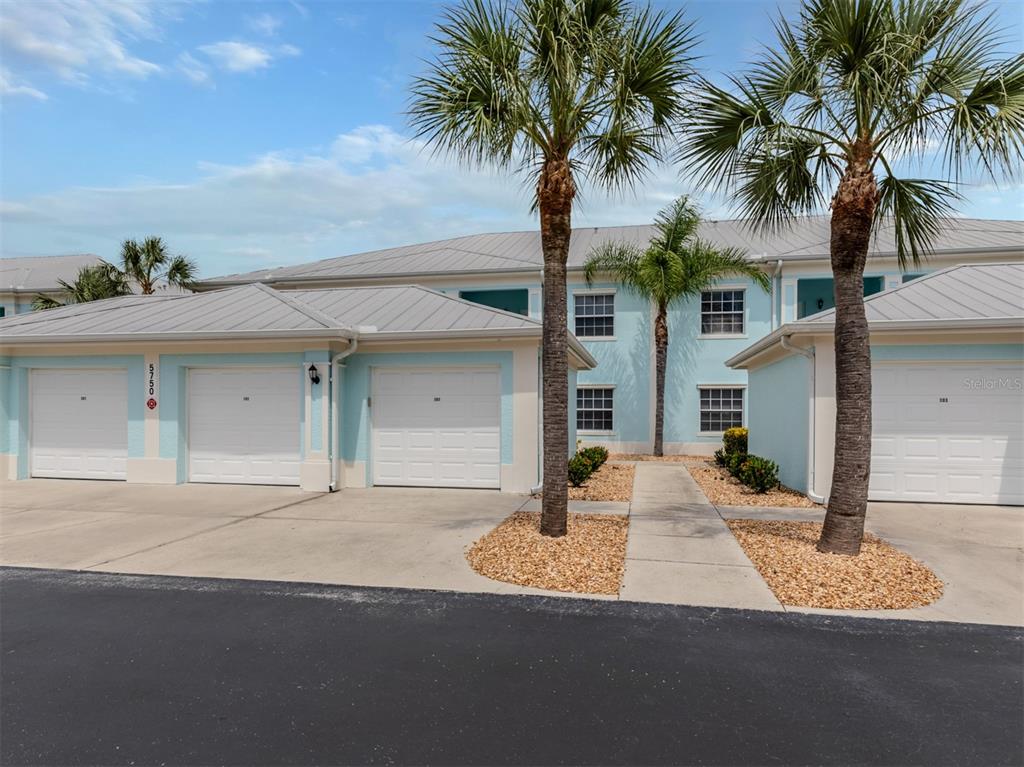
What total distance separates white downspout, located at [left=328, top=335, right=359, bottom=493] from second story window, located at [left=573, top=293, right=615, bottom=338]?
36.5 ft

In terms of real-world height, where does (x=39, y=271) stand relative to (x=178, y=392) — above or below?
above

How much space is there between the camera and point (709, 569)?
6.96m

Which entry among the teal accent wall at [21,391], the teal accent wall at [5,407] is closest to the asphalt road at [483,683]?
the teal accent wall at [21,391]

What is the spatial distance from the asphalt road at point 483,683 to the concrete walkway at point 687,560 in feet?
1.33

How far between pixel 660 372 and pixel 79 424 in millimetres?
16148

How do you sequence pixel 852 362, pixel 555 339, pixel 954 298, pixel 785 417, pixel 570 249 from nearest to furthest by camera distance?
pixel 852 362 < pixel 555 339 < pixel 954 298 < pixel 785 417 < pixel 570 249

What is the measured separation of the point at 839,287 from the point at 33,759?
8257mm

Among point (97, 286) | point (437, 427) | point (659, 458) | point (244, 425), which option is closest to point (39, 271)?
point (97, 286)

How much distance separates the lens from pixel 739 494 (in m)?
12.3

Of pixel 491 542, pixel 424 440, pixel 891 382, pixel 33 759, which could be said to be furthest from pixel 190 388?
pixel 891 382

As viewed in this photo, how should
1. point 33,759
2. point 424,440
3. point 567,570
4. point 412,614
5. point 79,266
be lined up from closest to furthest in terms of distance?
point 33,759 < point 412,614 < point 567,570 < point 424,440 < point 79,266

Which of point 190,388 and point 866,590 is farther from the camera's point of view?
point 190,388

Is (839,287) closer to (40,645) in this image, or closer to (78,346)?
(40,645)

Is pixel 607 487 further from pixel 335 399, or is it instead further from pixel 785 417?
pixel 335 399
